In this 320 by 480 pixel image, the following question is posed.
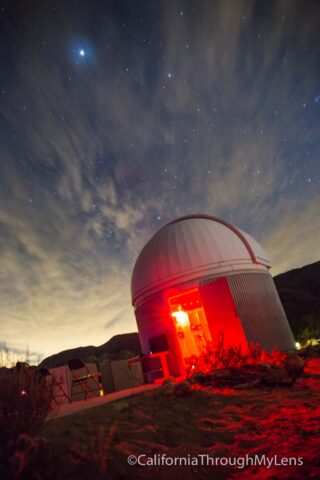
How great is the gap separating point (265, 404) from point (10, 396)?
4.29 meters

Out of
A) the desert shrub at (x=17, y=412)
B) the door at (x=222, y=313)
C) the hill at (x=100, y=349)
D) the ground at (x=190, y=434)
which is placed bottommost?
the ground at (x=190, y=434)

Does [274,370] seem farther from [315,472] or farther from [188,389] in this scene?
[315,472]

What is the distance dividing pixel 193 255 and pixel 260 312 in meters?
3.35

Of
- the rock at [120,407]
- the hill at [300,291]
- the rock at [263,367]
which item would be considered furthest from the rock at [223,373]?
the hill at [300,291]

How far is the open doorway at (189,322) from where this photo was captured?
1175 centimetres

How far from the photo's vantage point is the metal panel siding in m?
9.58

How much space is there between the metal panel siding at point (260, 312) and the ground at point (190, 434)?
419 cm

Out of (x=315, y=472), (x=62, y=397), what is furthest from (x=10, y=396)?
(x=62, y=397)

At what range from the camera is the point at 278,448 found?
3.08 m

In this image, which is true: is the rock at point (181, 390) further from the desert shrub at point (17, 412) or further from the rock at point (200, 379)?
the desert shrub at point (17, 412)

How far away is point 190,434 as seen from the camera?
11.8ft

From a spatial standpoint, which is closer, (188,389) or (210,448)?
(210,448)

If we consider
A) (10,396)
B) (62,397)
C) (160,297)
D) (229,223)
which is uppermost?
(229,223)

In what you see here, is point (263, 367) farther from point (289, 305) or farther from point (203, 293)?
point (289, 305)
